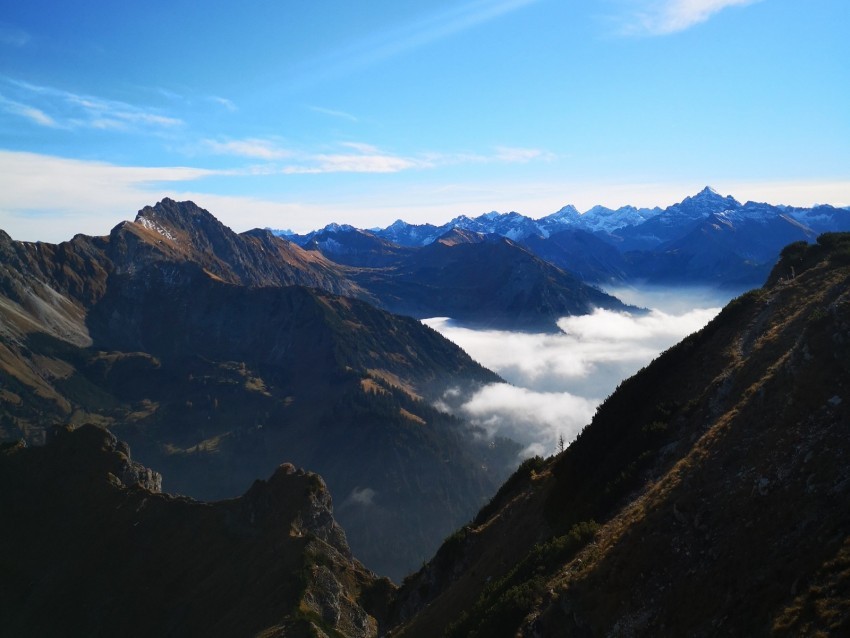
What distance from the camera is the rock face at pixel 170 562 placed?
301ft

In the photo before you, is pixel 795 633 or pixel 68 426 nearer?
pixel 795 633

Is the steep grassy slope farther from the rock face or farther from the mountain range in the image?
the rock face

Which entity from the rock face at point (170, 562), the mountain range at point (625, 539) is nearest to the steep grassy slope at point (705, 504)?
the mountain range at point (625, 539)

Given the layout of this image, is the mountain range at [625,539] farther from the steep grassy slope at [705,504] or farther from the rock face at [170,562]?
the rock face at [170,562]

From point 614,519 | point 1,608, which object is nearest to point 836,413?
point 614,519

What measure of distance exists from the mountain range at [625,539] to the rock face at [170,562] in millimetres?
412

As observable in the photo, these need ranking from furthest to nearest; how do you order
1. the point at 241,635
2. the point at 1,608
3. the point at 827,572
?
the point at 1,608, the point at 241,635, the point at 827,572

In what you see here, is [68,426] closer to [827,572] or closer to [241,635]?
[241,635]

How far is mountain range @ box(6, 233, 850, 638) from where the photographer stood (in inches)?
1117

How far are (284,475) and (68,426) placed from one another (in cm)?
7316

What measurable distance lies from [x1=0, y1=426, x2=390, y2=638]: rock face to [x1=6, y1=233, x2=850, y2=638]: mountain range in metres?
0.41

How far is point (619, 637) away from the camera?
1183 inches

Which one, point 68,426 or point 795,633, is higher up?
point 795,633

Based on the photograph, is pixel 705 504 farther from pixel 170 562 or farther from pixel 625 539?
pixel 170 562
